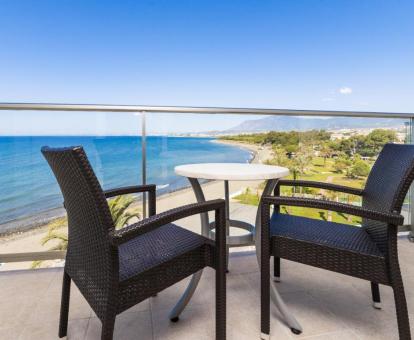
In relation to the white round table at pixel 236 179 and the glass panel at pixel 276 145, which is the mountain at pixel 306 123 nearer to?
the glass panel at pixel 276 145

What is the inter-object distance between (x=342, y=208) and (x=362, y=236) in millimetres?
373

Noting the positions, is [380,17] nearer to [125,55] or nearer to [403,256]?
[403,256]

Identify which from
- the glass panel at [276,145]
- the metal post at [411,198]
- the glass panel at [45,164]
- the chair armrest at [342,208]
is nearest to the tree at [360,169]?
the glass panel at [276,145]

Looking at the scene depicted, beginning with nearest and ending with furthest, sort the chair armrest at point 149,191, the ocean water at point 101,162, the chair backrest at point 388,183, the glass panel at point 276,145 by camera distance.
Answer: the chair backrest at point 388,183 < the chair armrest at point 149,191 < the ocean water at point 101,162 < the glass panel at point 276,145

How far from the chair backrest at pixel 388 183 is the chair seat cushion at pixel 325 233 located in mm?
54

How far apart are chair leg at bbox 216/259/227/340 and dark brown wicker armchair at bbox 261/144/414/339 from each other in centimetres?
22

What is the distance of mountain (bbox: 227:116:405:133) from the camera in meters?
2.52

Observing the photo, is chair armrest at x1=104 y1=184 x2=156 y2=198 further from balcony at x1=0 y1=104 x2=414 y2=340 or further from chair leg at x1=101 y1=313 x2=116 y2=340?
chair leg at x1=101 y1=313 x2=116 y2=340

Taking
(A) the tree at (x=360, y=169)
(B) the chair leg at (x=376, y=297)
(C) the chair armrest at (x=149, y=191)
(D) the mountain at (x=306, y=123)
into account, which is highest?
(D) the mountain at (x=306, y=123)

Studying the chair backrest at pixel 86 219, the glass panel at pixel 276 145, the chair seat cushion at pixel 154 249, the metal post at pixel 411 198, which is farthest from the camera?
the metal post at pixel 411 198

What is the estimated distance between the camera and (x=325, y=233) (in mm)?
1383

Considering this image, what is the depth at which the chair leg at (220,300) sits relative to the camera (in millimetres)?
1221

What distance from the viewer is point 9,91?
18.0 metres

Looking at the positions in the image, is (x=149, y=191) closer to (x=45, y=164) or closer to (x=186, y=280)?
(x=186, y=280)
